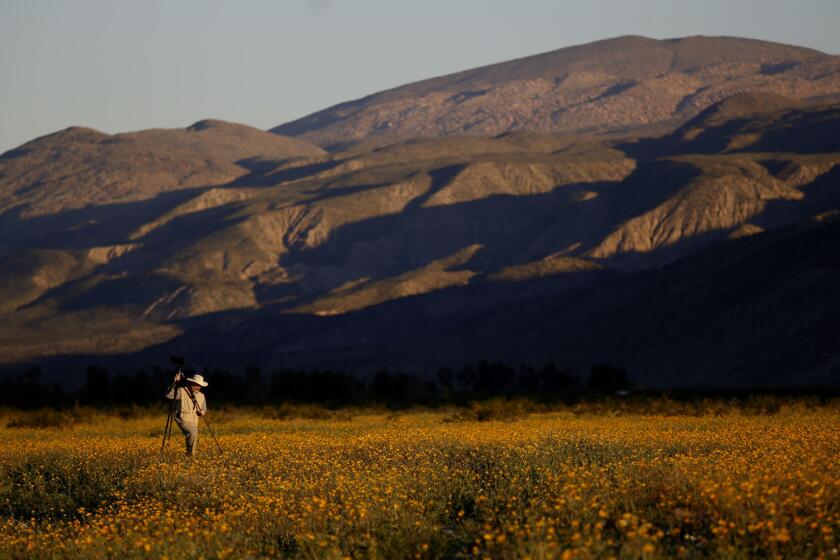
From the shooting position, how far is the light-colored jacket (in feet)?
78.7

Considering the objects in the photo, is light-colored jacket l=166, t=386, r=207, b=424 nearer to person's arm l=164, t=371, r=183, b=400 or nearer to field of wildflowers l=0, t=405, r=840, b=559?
person's arm l=164, t=371, r=183, b=400

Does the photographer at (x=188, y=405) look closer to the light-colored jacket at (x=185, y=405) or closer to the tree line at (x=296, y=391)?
the light-colored jacket at (x=185, y=405)

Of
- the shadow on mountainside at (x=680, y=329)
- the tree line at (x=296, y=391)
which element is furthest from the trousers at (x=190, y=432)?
the shadow on mountainside at (x=680, y=329)

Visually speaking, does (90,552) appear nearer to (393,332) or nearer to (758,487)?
(758,487)

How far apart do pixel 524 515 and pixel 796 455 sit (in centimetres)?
497

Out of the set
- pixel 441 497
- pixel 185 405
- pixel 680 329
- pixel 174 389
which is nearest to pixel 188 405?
pixel 185 405

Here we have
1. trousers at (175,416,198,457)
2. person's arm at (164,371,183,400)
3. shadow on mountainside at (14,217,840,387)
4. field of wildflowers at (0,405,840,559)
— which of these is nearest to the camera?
field of wildflowers at (0,405,840,559)

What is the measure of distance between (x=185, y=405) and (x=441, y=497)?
7.38 metres

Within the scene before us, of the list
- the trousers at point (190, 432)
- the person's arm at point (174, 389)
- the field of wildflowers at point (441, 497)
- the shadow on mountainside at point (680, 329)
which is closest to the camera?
the field of wildflowers at point (441, 497)

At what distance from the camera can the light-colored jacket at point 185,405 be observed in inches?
945

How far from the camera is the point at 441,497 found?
59.7 ft

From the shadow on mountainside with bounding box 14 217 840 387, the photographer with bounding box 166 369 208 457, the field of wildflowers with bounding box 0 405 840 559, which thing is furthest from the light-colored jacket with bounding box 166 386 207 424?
the shadow on mountainside with bounding box 14 217 840 387

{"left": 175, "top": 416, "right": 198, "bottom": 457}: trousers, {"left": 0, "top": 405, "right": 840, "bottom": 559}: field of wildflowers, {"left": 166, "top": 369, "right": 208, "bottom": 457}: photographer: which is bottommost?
{"left": 0, "top": 405, "right": 840, "bottom": 559}: field of wildflowers

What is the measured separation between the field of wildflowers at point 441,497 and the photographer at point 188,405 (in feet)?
1.50
